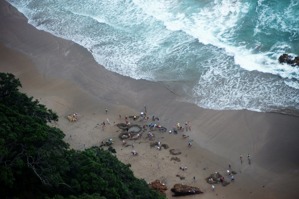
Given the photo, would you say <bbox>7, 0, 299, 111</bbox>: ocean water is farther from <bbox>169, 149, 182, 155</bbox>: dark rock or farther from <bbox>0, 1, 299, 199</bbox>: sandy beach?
<bbox>169, 149, 182, 155</bbox>: dark rock

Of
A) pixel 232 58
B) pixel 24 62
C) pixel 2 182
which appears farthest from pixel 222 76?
pixel 2 182

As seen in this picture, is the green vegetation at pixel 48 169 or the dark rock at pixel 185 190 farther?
the dark rock at pixel 185 190

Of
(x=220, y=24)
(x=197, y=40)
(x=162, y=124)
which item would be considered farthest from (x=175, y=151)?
(x=220, y=24)

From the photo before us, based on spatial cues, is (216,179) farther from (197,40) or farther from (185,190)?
(197,40)

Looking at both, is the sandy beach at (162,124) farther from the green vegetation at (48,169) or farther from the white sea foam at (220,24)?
the green vegetation at (48,169)


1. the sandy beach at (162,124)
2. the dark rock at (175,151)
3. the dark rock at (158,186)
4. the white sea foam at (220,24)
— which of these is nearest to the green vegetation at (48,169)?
the dark rock at (158,186)

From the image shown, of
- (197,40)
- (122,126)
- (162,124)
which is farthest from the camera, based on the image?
(197,40)

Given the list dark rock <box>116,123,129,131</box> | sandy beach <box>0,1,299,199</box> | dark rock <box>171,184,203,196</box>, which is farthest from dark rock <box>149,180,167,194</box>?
dark rock <box>116,123,129,131</box>
